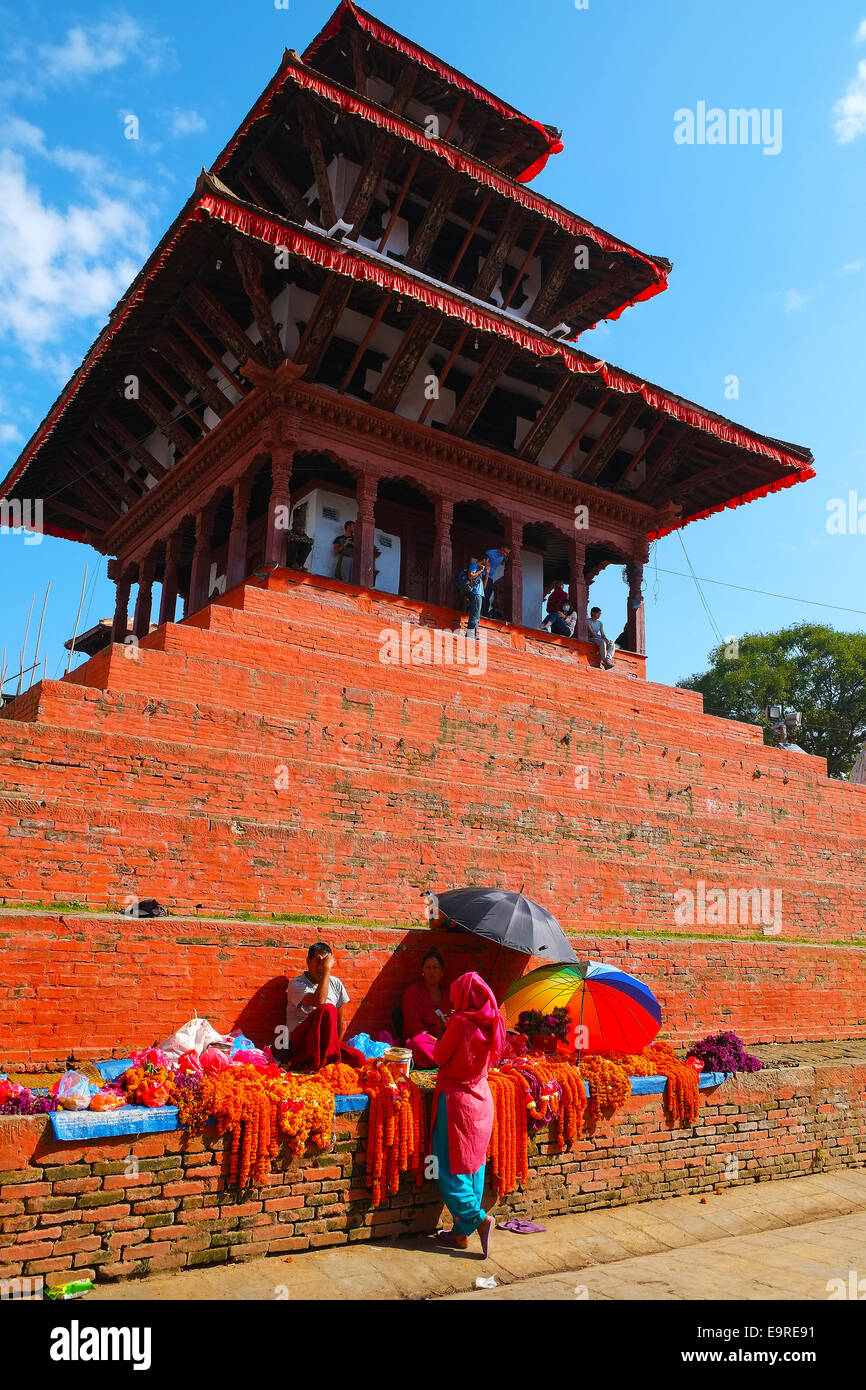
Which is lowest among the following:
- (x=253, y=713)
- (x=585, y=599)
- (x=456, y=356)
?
(x=253, y=713)

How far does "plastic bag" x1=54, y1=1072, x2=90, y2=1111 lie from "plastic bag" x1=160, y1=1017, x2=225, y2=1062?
77 centimetres

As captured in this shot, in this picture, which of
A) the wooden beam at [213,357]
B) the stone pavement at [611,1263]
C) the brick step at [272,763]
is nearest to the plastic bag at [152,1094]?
the stone pavement at [611,1263]

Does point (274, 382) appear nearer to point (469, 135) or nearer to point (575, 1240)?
point (469, 135)

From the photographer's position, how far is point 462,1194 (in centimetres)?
539

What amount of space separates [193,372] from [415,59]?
6186 millimetres

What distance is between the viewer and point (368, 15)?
14648 millimetres

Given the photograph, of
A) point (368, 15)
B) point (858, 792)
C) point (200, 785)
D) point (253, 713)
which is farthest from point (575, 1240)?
point (368, 15)

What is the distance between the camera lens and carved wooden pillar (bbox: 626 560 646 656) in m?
16.5

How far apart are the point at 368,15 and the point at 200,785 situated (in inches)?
517

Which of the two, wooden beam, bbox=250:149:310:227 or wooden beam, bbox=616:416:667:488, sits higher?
wooden beam, bbox=250:149:310:227

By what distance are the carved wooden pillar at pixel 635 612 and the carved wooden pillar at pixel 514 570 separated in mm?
2183

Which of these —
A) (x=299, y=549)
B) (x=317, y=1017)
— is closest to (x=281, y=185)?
(x=299, y=549)

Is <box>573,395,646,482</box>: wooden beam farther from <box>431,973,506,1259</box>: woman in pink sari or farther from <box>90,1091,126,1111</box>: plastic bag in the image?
<box>90,1091,126,1111</box>: plastic bag

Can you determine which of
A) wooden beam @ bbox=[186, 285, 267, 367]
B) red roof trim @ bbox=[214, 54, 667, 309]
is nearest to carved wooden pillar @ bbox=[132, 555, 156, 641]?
wooden beam @ bbox=[186, 285, 267, 367]
